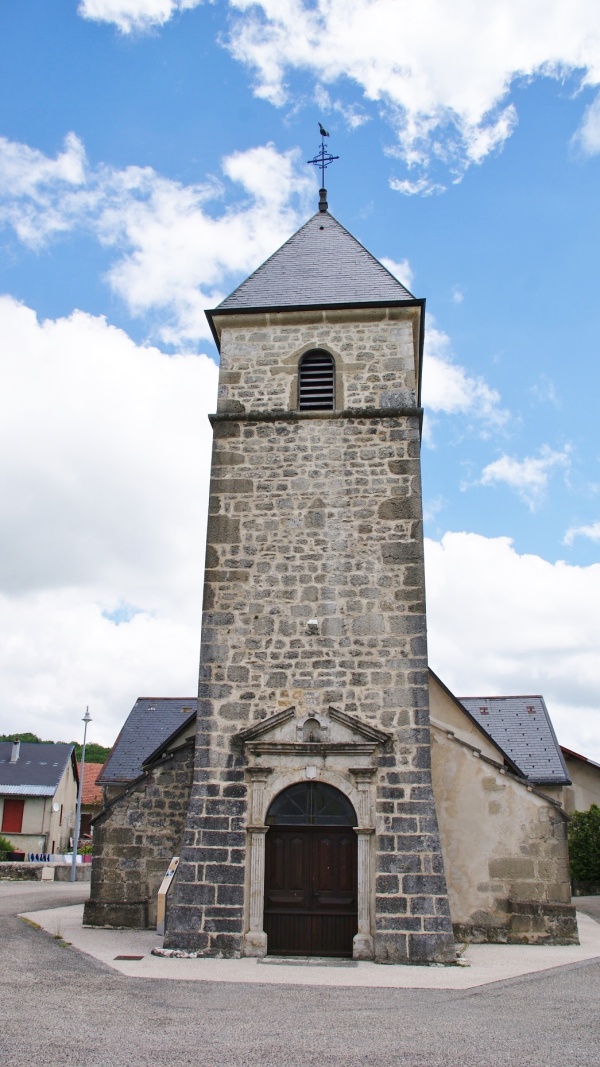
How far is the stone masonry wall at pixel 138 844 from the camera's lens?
1110 centimetres

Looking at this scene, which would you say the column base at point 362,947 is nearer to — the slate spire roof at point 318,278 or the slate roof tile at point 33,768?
the slate spire roof at point 318,278

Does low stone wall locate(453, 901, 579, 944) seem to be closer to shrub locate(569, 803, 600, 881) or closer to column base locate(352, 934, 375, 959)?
column base locate(352, 934, 375, 959)

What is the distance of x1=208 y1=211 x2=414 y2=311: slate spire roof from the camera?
1191 centimetres

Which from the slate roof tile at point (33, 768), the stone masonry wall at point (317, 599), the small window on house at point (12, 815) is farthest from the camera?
the slate roof tile at point (33, 768)

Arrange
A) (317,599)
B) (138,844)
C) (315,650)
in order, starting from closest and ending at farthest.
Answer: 1. (315,650)
2. (317,599)
3. (138,844)

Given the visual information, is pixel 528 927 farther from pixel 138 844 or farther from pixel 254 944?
pixel 138 844

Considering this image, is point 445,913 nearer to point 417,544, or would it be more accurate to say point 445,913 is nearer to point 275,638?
point 275,638

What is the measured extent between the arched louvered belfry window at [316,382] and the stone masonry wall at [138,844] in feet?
17.6

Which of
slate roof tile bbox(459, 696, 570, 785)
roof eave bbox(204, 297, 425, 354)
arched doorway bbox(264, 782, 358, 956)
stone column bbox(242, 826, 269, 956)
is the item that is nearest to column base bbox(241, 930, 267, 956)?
stone column bbox(242, 826, 269, 956)

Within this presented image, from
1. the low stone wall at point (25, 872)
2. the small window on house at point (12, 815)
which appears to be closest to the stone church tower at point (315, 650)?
the low stone wall at point (25, 872)

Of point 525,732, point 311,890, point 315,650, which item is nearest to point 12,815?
point 525,732

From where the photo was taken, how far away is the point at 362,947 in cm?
898

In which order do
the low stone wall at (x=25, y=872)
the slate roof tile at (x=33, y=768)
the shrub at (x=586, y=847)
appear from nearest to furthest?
1. the shrub at (x=586, y=847)
2. the low stone wall at (x=25, y=872)
3. the slate roof tile at (x=33, y=768)

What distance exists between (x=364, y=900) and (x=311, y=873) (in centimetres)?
70
